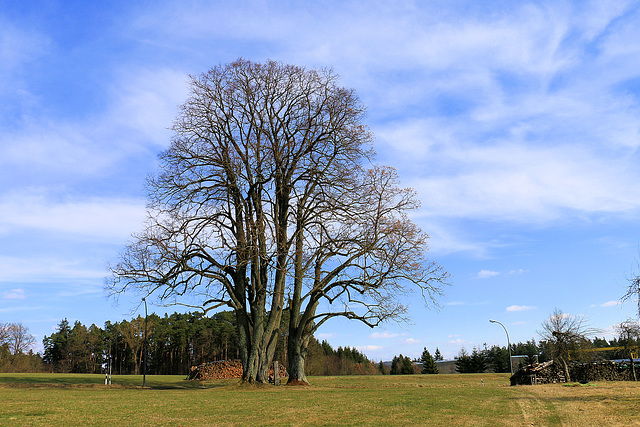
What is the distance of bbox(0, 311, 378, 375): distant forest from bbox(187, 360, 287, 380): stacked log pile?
19.3 metres

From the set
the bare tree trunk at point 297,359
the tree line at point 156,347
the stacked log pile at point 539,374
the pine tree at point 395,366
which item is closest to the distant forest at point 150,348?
the tree line at point 156,347

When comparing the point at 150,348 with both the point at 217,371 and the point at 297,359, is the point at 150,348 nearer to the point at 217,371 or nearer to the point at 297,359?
the point at 217,371

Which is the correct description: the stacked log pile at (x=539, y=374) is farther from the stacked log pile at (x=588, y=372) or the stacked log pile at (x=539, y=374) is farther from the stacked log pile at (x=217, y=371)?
the stacked log pile at (x=217, y=371)

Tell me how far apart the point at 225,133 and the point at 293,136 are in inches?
159

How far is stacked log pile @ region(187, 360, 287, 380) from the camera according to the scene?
48312mm

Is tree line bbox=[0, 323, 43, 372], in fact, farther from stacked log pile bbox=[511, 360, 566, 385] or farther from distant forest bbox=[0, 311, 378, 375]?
stacked log pile bbox=[511, 360, 566, 385]

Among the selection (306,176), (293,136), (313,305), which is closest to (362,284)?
(313,305)

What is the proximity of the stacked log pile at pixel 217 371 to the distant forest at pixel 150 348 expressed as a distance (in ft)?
63.2

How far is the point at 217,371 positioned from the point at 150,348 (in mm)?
38749

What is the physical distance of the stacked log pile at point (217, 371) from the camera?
159ft

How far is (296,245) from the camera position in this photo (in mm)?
27297

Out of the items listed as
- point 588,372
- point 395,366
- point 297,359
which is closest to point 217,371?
point 297,359

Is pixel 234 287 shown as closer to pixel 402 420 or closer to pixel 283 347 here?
pixel 402 420

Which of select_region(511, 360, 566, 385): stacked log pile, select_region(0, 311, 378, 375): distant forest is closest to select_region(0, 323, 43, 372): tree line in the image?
select_region(0, 311, 378, 375): distant forest
